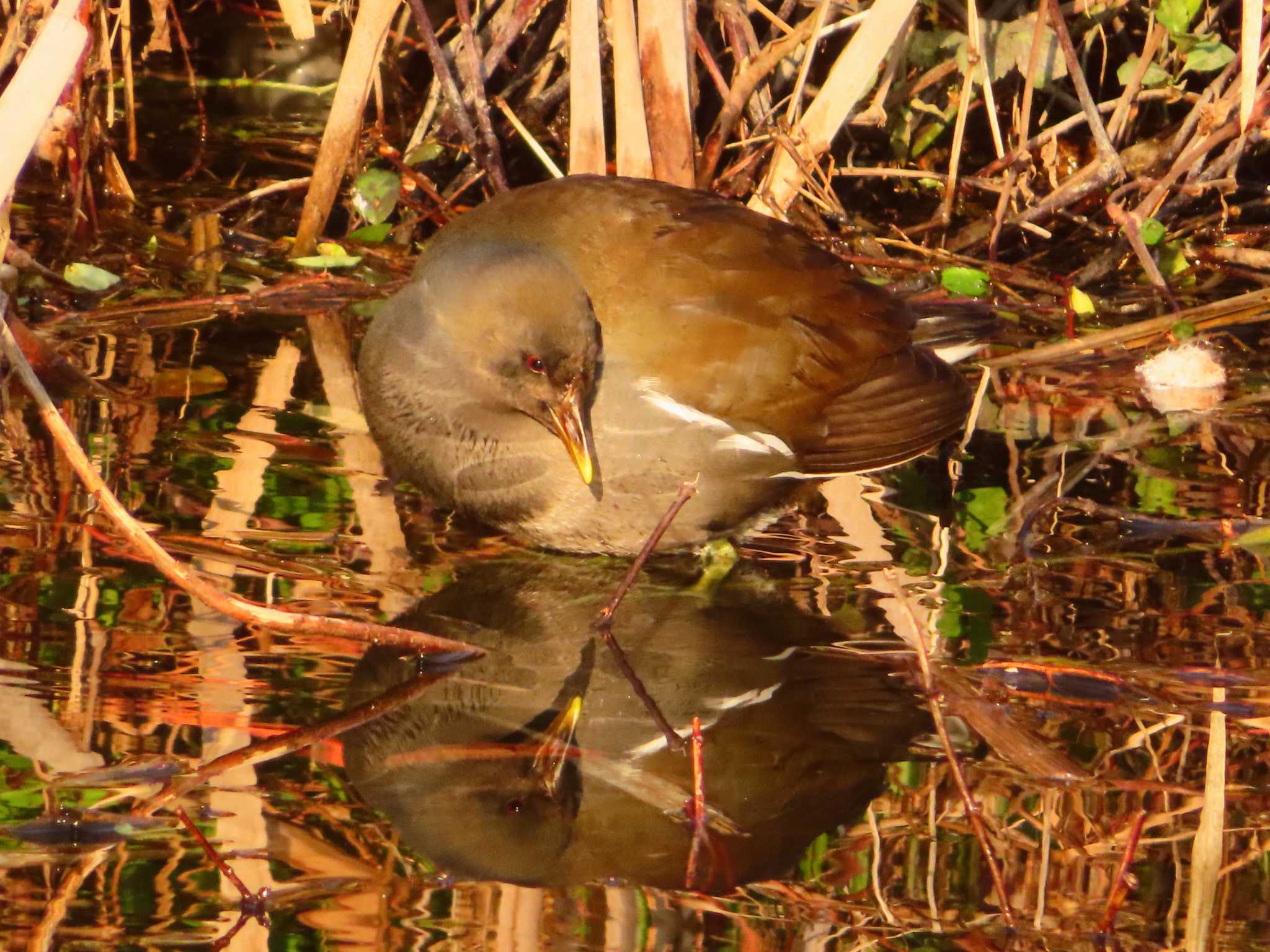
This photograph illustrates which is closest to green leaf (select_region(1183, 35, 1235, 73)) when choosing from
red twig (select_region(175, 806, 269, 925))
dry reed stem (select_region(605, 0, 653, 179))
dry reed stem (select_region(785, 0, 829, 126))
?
dry reed stem (select_region(785, 0, 829, 126))

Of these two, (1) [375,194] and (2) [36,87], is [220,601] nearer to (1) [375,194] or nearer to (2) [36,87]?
(2) [36,87]

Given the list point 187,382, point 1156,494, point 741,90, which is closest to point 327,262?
point 187,382

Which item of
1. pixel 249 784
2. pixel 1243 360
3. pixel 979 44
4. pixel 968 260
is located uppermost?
pixel 979 44

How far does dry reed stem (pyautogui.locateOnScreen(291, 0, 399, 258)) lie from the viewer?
12.3 ft

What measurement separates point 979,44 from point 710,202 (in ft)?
4.27

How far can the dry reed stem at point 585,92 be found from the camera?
12.0ft

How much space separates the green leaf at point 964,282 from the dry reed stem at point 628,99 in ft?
2.51

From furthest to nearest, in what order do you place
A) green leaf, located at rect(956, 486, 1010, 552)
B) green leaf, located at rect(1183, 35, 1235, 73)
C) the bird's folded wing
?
green leaf, located at rect(1183, 35, 1235, 73) → the bird's folded wing → green leaf, located at rect(956, 486, 1010, 552)

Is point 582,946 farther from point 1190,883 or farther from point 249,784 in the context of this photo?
point 1190,883

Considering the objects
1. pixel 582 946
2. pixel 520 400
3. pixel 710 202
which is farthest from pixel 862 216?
pixel 582 946

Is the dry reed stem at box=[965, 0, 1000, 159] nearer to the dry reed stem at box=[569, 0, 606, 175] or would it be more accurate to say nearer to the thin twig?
the dry reed stem at box=[569, 0, 606, 175]

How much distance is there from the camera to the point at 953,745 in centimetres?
220

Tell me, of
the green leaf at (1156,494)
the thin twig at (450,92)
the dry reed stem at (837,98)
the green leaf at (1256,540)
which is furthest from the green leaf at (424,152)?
the green leaf at (1256,540)

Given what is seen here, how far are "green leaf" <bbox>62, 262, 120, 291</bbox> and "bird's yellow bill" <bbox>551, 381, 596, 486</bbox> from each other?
4.87ft
